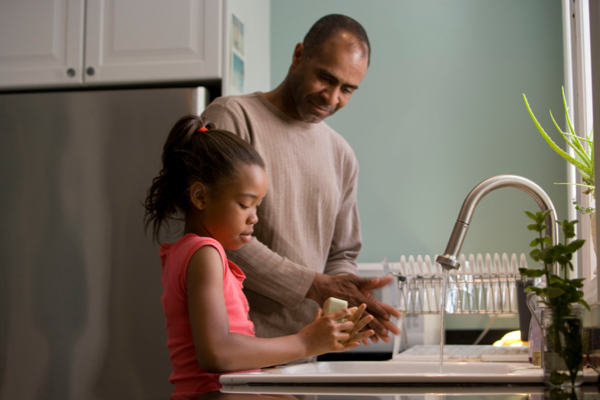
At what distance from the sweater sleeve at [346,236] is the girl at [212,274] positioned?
535mm

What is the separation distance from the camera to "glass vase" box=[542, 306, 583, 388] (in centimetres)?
62

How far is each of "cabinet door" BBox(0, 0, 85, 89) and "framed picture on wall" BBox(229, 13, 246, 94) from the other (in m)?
0.50

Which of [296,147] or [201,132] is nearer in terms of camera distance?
[201,132]

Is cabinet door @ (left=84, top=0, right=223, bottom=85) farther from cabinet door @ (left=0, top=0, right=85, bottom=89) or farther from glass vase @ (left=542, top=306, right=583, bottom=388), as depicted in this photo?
glass vase @ (left=542, top=306, right=583, bottom=388)

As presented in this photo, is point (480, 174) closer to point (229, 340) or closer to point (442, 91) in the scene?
point (442, 91)

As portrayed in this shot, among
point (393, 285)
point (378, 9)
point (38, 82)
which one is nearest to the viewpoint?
point (393, 285)

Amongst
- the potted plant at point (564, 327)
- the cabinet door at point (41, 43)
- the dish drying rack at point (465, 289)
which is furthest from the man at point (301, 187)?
the cabinet door at point (41, 43)

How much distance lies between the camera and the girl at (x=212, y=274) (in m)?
0.81

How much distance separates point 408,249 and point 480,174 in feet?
1.33

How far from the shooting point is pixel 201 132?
1030 millimetres

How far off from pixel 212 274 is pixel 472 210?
1.24 ft

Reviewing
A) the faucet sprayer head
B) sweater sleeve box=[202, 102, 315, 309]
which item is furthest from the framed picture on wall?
the faucet sprayer head

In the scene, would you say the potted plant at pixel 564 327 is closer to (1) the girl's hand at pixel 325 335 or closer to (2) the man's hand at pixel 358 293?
(1) the girl's hand at pixel 325 335

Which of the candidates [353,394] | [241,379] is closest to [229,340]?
[241,379]
